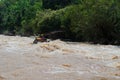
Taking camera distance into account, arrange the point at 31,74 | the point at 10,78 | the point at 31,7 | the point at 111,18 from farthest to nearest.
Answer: the point at 31,7 < the point at 111,18 < the point at 31,74 < the point at 10,78

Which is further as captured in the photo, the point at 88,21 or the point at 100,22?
the point at 88,21

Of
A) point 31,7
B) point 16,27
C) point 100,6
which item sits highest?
point 100,6

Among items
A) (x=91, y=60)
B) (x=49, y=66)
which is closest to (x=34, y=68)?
(x=49, y=66)

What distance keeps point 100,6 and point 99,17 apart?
104cm

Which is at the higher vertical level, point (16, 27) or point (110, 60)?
point (110, 60)

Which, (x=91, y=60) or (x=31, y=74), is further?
(x=91, y=60)

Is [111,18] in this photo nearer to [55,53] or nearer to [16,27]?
[55,53]

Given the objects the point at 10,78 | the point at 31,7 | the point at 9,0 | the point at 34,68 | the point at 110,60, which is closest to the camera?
the point at 10,78

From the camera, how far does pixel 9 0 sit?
258ft

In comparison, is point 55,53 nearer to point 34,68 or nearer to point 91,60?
point 91,60

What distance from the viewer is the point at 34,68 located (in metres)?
13.7

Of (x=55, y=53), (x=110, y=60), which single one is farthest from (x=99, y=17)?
(x=110, y=60)

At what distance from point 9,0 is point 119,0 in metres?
51.9

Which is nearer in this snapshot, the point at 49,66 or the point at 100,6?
the point at 49,66
